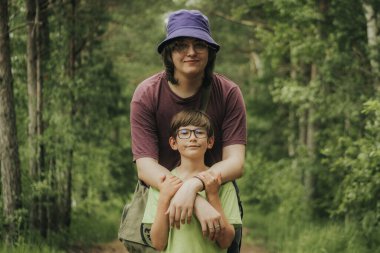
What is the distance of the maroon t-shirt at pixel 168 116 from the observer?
3.34 metres

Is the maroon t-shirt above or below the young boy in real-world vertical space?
above

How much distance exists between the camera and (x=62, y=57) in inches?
369

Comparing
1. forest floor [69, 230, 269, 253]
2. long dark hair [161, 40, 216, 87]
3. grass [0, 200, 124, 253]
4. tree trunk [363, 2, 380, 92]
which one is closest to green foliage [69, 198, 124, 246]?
grass [0, 200, 124, 253]

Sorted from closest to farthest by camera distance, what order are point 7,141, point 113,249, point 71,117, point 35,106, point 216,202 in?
point 216,202, point 7,141, point 35,106, point 113,249, point 71,117

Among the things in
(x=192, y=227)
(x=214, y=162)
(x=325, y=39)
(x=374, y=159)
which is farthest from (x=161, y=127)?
(x=325, y=39)

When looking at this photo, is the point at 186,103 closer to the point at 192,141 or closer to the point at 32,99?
the point at 192,141

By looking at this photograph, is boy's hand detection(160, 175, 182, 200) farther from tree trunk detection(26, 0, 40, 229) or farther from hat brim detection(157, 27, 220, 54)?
tree trunk detection(26, 0, 40, 229)

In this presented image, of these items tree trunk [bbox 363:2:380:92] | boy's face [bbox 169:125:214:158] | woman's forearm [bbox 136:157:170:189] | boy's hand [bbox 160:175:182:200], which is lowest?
boy's hand [bbox 160:175:182:200]

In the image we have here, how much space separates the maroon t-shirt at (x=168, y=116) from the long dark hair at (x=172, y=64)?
0.19 feet

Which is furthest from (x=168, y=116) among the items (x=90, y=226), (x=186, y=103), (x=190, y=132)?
(x=90, y=226)

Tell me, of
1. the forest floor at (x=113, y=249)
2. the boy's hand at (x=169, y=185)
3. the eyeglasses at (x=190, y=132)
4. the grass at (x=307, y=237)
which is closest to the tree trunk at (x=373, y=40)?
the grass at (x=307, y=237)

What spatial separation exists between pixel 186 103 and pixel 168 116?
0.40 feet

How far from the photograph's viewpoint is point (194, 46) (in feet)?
10.6

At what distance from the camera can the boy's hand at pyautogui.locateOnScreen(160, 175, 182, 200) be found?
301 centimetres
